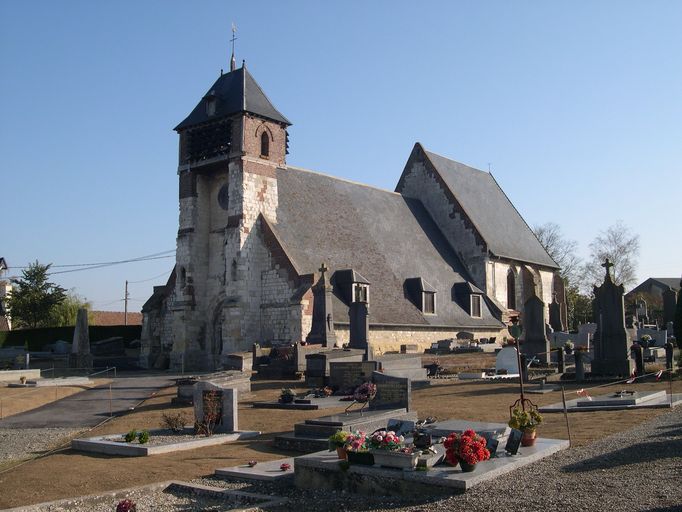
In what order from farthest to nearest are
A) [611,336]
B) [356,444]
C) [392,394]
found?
[611,336], [392,394], [356,444]

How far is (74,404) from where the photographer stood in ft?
70.2

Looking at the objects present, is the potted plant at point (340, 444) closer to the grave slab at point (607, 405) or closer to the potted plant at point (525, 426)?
the potted plant at point (525, 426)

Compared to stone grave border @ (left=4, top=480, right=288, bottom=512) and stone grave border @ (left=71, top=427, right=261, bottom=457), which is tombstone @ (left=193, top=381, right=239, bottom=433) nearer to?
stone grave border @ (left=71, top=427, right=261, bottom=457)

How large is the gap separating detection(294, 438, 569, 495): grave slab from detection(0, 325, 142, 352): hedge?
39.6m

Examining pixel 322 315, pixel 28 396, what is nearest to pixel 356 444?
pixel 28 396

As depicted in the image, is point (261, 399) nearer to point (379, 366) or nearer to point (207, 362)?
point (379, 366)

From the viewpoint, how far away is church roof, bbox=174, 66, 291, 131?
110ft

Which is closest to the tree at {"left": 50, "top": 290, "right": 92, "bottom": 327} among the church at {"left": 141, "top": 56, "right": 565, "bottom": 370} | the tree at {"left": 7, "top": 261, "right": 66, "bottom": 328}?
the tree at {"left": 7, "top": 261, "right": 66, "bottom": 328}

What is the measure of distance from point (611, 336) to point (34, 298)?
44.1 m

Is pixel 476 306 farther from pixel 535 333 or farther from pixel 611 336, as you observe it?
pixel 611 336

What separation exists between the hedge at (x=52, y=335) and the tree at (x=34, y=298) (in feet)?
16.0

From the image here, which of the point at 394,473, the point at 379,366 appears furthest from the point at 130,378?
the point at 394,473

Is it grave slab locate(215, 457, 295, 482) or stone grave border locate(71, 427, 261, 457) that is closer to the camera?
grave slab locate(215, 457, 295, 482)

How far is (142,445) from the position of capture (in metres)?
12.7
